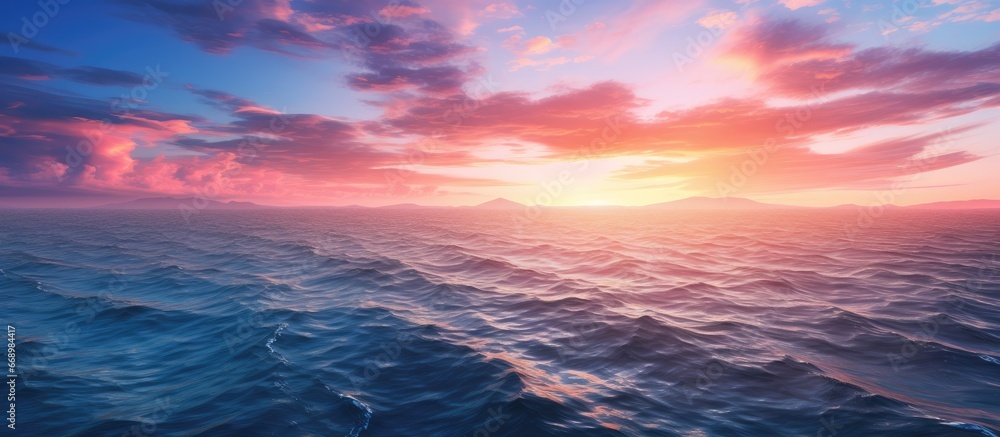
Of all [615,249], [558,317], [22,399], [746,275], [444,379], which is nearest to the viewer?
[22,399]

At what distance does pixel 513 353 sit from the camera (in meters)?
14.1

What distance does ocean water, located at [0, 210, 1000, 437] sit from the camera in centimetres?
974

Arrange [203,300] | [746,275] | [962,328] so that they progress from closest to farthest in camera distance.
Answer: [962,328] → [203,300] → [746,275]

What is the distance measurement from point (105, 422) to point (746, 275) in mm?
33176

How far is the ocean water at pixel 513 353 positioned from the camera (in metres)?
9.74

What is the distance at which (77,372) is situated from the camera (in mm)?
12969

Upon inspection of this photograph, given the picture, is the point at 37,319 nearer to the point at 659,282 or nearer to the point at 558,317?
the point at 558,317

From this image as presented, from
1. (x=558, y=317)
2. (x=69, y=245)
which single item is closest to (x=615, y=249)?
(x=558, y=317)

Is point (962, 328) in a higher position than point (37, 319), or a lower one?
higher

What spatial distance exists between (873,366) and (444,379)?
546 inches

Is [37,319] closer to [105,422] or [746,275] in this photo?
[105,422]

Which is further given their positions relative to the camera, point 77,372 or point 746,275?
point 746,275

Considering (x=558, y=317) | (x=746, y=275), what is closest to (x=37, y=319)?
(x=558, y=317)

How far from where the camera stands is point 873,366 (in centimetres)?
1248
